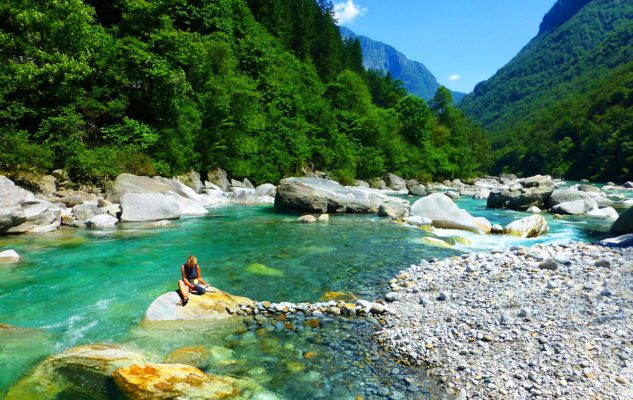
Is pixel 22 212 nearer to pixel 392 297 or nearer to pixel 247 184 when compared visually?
pixel 392 297

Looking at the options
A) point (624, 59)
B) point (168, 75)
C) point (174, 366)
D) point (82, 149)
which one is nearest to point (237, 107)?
point (168, 75)

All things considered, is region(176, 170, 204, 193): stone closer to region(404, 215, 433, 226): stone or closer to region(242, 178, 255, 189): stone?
region(242, 178, 255, 189): stone

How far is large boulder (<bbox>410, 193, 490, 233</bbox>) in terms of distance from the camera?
17797 millimetres

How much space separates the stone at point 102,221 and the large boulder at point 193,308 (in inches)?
418

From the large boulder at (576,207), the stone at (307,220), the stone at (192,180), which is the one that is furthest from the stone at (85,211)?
the large boulder at (576,207)

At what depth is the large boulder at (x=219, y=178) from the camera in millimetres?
31359

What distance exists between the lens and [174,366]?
5465mm

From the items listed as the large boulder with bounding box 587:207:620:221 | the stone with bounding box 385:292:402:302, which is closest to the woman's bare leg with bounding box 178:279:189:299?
the stone with bounding box 385:292:402:302

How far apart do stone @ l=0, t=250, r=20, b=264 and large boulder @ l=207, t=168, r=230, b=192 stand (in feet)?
66.3

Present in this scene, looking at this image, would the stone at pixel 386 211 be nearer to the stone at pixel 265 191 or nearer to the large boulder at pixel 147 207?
the stone at pixel 265 191

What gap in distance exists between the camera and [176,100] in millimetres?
27344

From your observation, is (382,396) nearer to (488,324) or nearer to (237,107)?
(488,324)

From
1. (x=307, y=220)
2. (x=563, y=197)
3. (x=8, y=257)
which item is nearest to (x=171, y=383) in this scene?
(x=8, y=257)

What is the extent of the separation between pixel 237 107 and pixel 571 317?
29.9m
